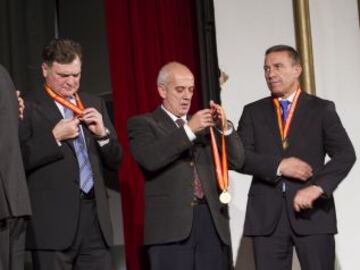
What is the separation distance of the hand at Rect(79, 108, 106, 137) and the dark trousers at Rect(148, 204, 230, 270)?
0.53 metres

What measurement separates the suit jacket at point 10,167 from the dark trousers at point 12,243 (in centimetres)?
4

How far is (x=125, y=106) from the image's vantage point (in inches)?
171

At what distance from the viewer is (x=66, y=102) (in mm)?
3188

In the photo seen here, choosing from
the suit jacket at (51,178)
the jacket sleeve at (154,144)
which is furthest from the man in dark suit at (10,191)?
the jacket sleeve at (154,144)

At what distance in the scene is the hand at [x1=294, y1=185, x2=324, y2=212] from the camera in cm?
338

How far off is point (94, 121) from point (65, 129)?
12 centimetres

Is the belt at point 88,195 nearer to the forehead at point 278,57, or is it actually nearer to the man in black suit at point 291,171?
the man in black suit at point 291,171

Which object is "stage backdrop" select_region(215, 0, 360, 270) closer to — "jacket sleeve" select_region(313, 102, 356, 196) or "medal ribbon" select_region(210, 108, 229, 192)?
"jacket sleeve" select_region(313, 102, 356, 196)

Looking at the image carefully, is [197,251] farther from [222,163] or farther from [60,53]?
[60,53]

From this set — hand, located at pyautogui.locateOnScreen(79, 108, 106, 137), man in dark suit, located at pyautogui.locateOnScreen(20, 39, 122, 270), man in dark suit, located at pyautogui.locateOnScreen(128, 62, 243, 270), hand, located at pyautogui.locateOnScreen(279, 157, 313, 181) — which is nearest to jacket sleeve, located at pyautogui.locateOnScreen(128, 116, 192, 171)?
man in dark suit, located at pyautogui.locateOnScreen(128, 62, 243, 270)

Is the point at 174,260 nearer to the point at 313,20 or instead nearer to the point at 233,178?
the point at 233,178

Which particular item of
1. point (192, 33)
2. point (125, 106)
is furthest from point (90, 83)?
point (192, 33)

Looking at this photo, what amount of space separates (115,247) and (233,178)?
804 millimetres

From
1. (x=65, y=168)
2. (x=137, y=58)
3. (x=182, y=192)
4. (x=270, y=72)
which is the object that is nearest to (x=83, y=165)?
(x=65, y=168)
